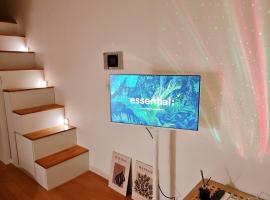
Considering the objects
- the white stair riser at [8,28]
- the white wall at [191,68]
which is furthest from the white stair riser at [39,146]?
the white stair riser at [8,28]

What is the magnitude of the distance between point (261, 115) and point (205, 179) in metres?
0.64

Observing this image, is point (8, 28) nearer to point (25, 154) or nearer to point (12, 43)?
point (12, 43)

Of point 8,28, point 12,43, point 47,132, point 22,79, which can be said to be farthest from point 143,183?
point 8,28

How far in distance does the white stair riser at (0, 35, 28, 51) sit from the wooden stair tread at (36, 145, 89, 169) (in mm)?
1784

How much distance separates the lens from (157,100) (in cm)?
147

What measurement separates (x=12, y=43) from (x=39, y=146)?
1728 millimetres

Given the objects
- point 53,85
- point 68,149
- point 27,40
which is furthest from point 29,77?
point 68,149

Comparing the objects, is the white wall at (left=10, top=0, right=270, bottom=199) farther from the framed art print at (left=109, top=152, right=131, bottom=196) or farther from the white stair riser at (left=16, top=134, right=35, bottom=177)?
the white stair riser at (left=16, top=134, right=35, bottom=177)

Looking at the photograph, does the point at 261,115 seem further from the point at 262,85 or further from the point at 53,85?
the point at 53,85

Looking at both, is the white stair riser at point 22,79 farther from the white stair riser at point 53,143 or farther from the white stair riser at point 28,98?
the white stair riser at point 53,143

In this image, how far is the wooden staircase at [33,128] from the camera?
2.32m

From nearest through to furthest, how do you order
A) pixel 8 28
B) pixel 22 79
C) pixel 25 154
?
pixel 25 154
pixel 22 79
pixel 8 28

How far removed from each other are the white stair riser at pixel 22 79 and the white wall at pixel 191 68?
0.77 metres

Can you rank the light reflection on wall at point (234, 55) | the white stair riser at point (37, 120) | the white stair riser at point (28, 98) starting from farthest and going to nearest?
the white stair riser at point (28, 98), the white stair riser at point (37, 120), the light reflection on wall at point (234, 55)
